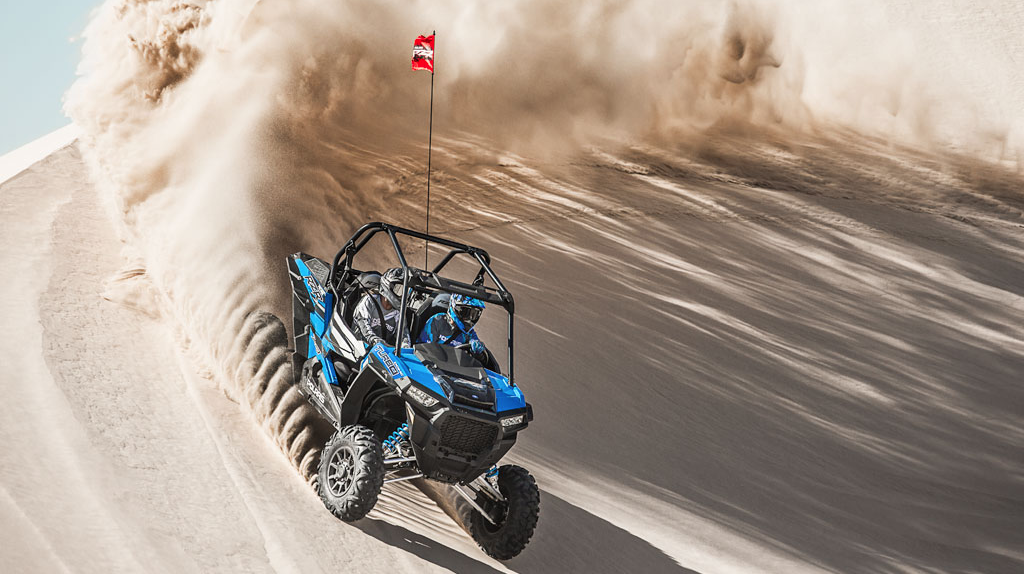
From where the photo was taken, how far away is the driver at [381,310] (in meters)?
5.02

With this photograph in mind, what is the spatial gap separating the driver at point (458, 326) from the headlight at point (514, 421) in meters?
0.52

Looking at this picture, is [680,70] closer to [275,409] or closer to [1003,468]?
[1003,468]

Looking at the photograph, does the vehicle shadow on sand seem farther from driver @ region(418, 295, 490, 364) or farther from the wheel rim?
driver @ region(418, 295, 490, 364)

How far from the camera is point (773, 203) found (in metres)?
12.5

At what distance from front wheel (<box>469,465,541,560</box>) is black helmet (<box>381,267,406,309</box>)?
1.20 meters

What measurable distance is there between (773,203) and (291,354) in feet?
28.5

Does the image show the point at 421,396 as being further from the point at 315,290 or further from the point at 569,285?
the point at 569,285

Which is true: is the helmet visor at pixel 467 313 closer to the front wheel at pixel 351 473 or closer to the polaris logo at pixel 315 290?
the front wheel at pixel 351 473

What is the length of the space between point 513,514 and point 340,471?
1.02 meters

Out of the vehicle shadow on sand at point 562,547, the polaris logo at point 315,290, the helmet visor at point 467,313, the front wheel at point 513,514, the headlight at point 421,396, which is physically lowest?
the vehicle shadow on sand at point 562,547

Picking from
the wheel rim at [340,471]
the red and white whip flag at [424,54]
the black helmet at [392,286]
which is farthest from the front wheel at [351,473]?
the red and white whip flag at [424,54]

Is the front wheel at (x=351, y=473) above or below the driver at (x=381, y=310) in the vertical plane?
below

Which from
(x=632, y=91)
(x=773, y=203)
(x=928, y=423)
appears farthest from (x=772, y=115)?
(x=928, y=423)

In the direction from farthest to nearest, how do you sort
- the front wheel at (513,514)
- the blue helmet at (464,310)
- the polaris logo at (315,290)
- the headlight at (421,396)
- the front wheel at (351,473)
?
1. the polaris logo at (315,290)
2. the blue helmet at (464,310)
3. the front wheel at (513,514)
4. the front wheel at (351,473)
5. the headlight at (421,396)
